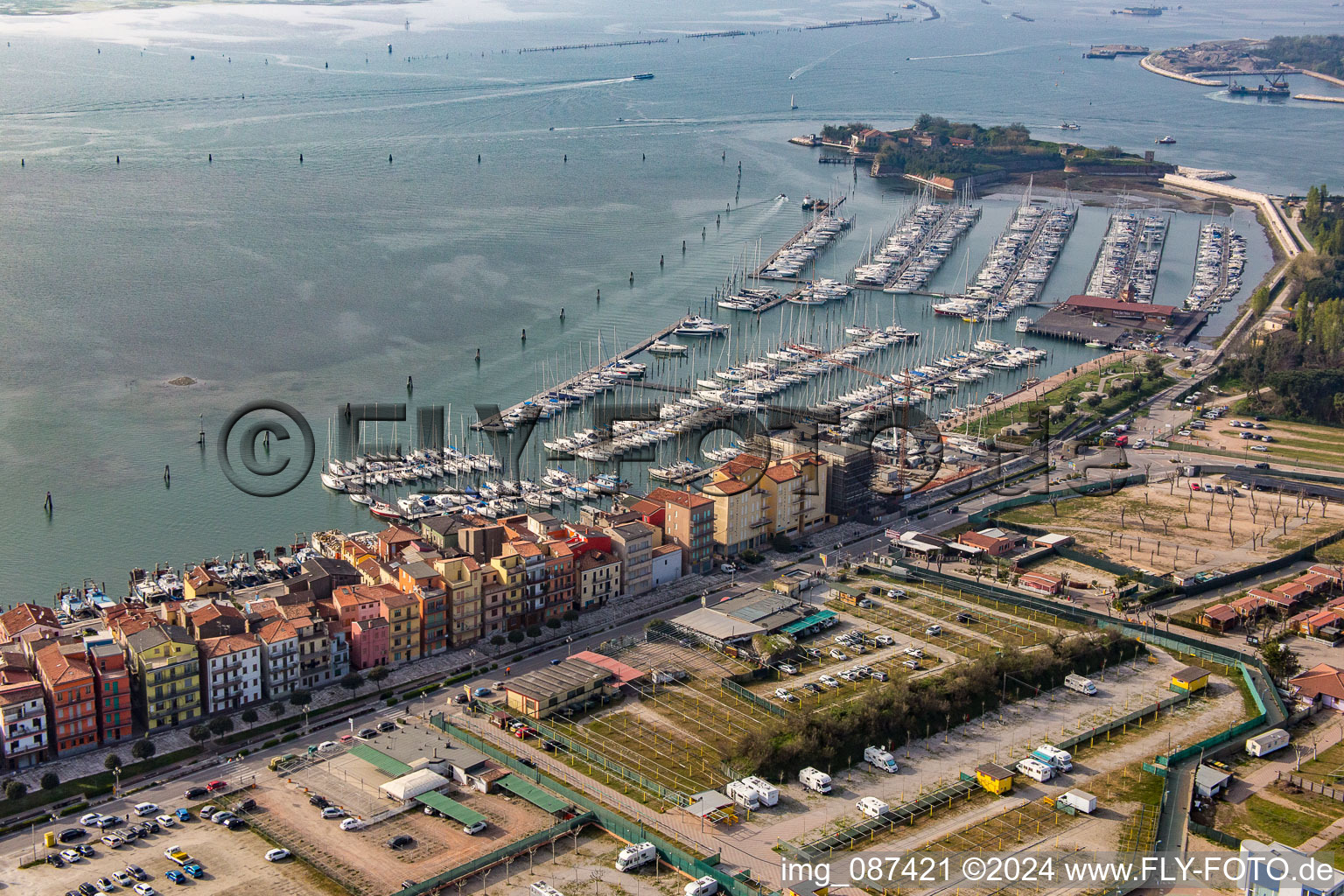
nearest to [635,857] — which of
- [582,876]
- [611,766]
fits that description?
[582,876]

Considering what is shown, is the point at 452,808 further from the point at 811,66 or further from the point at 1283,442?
the point at 811,66

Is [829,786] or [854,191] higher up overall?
[854,191]

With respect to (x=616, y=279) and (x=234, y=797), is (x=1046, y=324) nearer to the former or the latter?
(x=616, y=279)

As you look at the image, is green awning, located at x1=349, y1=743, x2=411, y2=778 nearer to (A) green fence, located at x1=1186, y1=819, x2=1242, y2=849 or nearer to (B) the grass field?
(A) green fence, located at x1=1186, y1=819, x2=1242, y2=849

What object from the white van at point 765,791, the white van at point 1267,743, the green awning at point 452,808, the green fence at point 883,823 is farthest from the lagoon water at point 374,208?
the white van at point 1267,743

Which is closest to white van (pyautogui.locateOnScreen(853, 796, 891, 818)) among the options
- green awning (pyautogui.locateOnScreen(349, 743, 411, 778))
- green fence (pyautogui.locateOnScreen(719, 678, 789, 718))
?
green fence (pyautogui.locateOnScreen(719, 678, 789, 718))

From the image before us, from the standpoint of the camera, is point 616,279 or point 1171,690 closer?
point 1171,690

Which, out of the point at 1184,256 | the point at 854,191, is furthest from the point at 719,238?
the point at 1184,256
